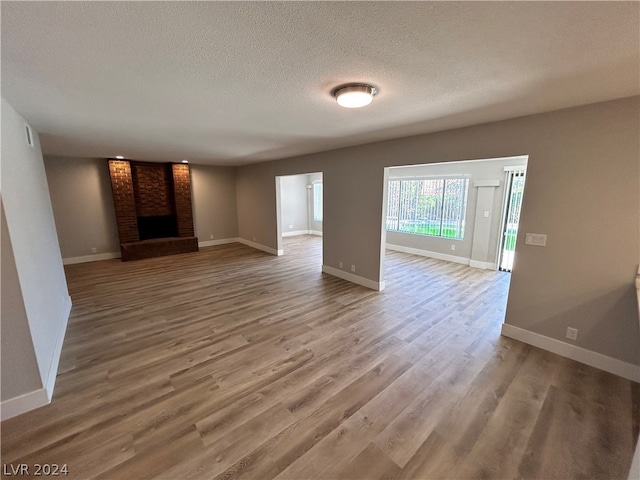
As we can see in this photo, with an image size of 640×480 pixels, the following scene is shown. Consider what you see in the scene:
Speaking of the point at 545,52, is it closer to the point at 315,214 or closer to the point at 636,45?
the point at 636,45

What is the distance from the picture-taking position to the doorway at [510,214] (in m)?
5.05

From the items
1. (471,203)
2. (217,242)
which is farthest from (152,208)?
(471,203)

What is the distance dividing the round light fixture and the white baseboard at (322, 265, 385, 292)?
3040 mm

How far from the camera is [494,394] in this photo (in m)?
2.10

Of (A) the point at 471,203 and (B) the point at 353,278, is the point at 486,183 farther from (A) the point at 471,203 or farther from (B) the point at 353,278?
(B) the point at 353,278

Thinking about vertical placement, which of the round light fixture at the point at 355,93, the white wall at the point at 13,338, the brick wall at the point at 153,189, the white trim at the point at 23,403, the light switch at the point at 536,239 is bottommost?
the white trim at the point at 23,403

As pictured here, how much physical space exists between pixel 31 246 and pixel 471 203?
6926mm

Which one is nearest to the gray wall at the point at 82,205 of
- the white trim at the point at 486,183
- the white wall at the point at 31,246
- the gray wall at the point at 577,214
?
the white wall at the point at 31,246

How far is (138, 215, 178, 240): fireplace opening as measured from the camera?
6.86 m

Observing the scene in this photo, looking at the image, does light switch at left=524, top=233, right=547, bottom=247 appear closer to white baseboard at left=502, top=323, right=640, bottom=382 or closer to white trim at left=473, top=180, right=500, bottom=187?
white baseboard at left=502, top=323, right=640, bottom=382

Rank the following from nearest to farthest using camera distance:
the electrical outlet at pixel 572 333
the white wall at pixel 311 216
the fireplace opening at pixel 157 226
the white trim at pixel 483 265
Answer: the electrical outlet at pixel 572 333, the white trim at pixel 483 265, the fireplace opening at pixel 157 226, the white wall at pixel 311 216

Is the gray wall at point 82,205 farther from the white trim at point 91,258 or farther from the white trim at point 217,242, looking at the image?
the white trim at point 217,242

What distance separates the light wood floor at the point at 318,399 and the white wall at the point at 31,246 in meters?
0.26

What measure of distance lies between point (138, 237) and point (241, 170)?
3.27m
